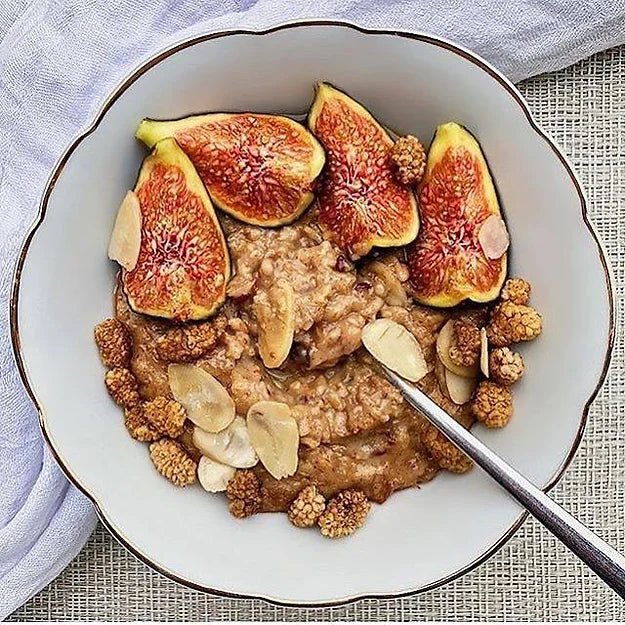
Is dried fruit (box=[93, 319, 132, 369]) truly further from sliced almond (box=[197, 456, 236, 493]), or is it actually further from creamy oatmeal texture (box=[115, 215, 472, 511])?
sliced almond (box=[197, 456, 236, 493])

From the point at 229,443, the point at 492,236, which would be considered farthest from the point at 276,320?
the point at 492,236

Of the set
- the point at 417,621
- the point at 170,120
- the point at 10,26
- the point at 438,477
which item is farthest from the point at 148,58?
the point at 417,621

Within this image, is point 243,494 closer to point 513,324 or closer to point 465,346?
point 465,346

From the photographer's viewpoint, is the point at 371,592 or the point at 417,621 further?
the point at 417,621

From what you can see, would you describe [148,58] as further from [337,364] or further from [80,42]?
[337,364]

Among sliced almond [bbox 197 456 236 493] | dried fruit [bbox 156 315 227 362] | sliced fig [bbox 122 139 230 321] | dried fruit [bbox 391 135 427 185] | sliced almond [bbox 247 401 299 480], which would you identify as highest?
dried fruit [bbox 391 135 427 185]

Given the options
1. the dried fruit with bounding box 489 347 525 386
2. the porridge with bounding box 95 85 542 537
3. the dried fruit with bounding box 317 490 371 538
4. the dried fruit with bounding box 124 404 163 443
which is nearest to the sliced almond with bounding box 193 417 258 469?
the porridge with bounding box 95 85 542 537
